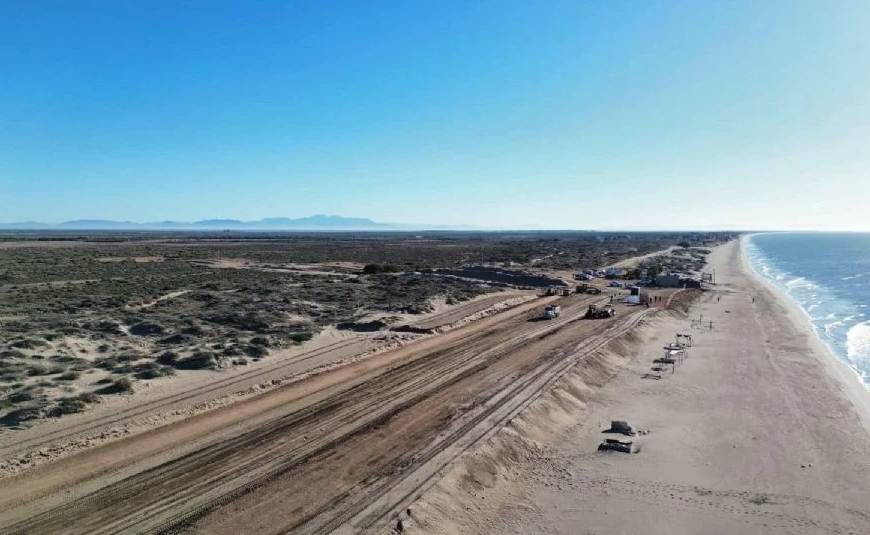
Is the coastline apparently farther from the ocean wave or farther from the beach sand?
the ocean wave

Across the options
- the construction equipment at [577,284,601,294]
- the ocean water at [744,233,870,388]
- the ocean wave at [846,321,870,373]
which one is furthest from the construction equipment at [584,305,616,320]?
the ocean wave at [846,321,870,373]

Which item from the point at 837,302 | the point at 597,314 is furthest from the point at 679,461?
the point at 837,302

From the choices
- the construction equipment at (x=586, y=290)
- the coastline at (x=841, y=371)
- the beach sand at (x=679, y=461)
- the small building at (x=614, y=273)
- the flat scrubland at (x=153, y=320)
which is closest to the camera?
the beach sand at (x=679, y=461)

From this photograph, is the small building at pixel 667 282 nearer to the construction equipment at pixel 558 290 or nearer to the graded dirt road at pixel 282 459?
the construction equipment at pixel 558 290

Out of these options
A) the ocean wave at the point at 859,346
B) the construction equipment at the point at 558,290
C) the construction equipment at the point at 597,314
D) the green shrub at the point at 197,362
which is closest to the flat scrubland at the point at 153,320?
the green shrub at the point at 197,362

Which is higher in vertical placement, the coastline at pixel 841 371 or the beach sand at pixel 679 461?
the beach sand at pixel 679 461

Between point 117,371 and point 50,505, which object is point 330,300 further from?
point 50,505
